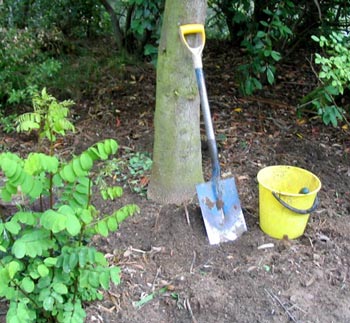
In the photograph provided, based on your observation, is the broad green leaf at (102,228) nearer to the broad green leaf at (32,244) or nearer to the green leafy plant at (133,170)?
the broad green leaf at (32,244)

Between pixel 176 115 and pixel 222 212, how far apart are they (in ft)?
2.12

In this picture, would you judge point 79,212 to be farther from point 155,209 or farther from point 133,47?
Answer: point 133,47

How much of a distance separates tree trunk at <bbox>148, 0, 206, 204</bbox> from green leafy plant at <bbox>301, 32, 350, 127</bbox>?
817mm

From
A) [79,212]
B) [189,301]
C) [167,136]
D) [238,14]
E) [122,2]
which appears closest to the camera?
[79,212]

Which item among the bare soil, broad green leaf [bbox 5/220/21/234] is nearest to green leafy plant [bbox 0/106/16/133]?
the bare soil

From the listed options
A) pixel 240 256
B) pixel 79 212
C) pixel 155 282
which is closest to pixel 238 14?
pixel 240 256

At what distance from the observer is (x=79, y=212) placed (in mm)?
1853

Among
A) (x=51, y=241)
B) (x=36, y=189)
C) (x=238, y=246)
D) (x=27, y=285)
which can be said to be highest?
(x=36, y=189)

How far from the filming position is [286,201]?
265cm

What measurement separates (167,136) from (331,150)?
4.85 feet

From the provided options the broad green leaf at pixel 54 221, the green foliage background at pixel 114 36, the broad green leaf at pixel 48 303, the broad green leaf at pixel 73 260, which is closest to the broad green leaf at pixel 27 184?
the broad green leaf at pixel 54 221

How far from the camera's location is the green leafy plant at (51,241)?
5.79 ft

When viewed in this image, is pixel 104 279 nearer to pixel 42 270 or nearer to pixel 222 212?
pixel 42 270

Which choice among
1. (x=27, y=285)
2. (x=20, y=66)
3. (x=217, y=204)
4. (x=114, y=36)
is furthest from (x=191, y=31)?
(x=114, y=36)
